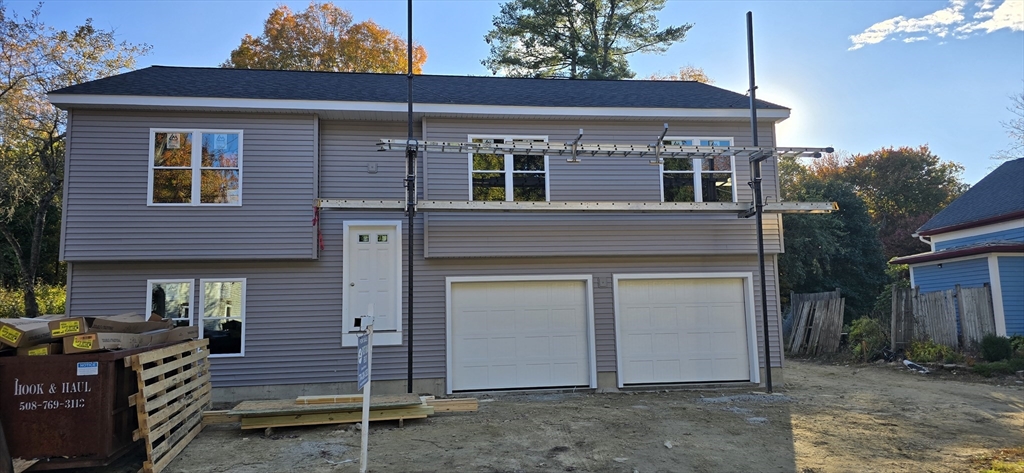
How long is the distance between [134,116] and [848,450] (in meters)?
11.1

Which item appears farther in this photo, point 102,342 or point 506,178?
point 506,178

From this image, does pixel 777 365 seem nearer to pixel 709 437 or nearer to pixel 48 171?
pixel 709 437

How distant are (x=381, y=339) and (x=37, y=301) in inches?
581

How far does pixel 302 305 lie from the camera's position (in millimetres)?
10555

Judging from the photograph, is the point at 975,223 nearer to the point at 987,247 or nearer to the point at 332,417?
the point at 987,247

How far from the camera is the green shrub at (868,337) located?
1515 centimetres

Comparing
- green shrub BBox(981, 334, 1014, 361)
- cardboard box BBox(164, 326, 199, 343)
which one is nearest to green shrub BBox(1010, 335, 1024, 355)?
green shrub BBox(981, 334, 1014, 361)

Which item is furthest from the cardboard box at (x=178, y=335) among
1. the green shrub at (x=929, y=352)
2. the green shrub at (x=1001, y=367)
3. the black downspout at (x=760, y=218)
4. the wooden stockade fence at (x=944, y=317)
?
the wooden stockade fence at (x=944, y=317)

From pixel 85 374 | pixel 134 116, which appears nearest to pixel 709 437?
pixel 85 374

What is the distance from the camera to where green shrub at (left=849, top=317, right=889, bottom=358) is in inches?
596

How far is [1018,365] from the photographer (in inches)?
476

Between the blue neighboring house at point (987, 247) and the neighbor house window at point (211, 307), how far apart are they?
15429mm

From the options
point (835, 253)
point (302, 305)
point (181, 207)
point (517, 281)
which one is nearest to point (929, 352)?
point (517, 281)

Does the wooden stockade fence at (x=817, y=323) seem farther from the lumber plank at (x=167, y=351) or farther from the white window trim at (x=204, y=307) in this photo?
the lumber plank at (x=167, y=351)
